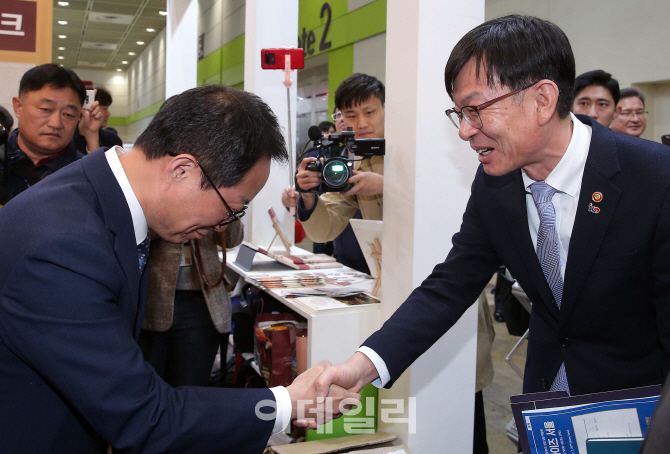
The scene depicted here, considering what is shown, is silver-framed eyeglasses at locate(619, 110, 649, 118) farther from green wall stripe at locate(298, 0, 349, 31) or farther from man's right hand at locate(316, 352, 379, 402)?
green wall stripe at locate(298, 0, 349, 31)

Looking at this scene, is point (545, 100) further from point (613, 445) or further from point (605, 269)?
point (613, 445)

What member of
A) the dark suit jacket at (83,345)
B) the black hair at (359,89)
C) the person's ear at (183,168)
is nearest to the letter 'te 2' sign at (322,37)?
the black hair at (359,89)

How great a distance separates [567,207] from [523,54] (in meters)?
0.38

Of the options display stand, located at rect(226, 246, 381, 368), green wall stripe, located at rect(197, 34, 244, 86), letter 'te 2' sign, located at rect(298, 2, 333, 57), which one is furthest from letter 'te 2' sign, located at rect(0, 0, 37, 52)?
green wall stripe, located at rect(197, 34, 244, 86)

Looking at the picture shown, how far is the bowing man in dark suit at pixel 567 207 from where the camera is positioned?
4.06 feet

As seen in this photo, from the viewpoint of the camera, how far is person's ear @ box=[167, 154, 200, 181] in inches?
45.1

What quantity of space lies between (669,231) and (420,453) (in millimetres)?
1303

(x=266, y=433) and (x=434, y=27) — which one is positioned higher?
(x=434, y=27)

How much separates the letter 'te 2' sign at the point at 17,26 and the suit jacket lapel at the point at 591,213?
3.22 m

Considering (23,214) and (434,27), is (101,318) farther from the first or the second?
(434,27)

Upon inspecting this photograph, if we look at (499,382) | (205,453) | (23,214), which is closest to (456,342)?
(205,453)

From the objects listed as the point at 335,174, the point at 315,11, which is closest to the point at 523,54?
the point at 335,174

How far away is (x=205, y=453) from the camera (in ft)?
3.71

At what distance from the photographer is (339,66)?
346 inches
